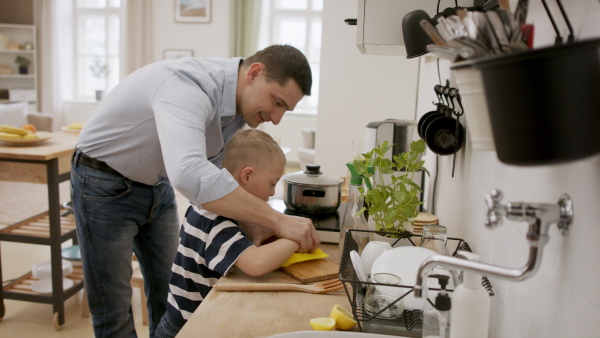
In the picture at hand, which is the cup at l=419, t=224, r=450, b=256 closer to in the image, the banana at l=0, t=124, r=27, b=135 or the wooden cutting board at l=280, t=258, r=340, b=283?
the wooden cutting board at l=280, t=258, r=340, b=283

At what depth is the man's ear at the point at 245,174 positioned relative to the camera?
1372 mm

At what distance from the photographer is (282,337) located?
2.81 ft

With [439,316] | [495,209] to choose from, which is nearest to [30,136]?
[439,316]

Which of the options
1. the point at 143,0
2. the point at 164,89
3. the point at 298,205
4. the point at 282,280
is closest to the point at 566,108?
the point at 282,280

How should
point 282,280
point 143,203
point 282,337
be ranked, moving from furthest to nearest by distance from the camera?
point 143,203
point 282,280
point 282,337

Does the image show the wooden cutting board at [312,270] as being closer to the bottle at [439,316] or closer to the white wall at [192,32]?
the bottle at [439,316]

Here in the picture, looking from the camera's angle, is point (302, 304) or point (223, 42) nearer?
point (302, 304)

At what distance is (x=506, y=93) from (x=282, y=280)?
0.80 m

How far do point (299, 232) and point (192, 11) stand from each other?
6876 mm

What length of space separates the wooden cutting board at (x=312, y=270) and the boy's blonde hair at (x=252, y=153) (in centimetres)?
30

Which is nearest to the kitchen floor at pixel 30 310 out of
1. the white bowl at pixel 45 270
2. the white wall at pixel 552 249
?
the white bowl at pixel 45 270

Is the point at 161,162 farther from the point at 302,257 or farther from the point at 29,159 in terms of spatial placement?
the point at 29,159

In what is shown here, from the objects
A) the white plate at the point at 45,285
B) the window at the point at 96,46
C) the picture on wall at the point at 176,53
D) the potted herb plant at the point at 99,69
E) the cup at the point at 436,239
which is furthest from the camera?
the potted herb plant at the point at 99,69

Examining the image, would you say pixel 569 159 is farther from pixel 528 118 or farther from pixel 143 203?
pixel 143 203
